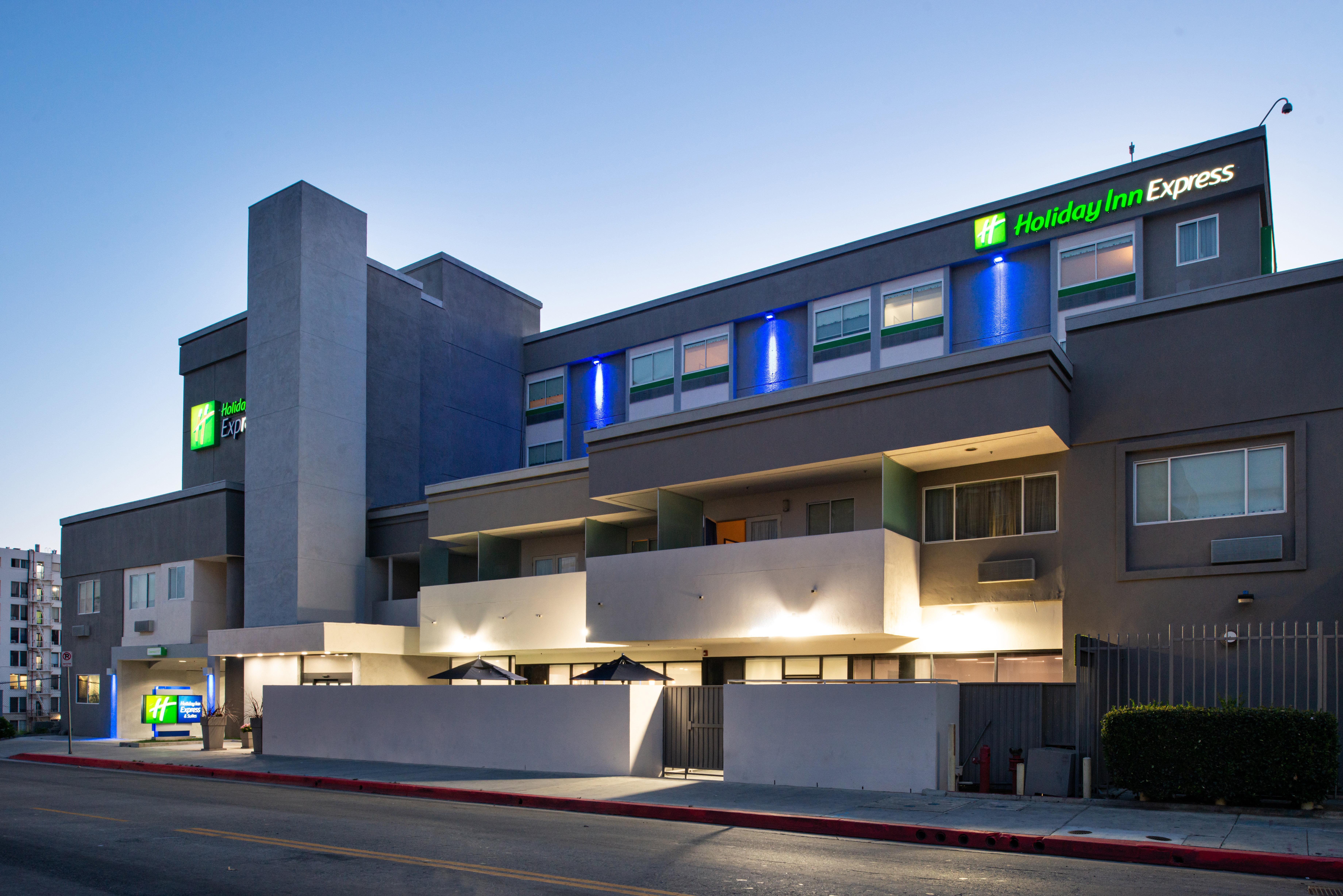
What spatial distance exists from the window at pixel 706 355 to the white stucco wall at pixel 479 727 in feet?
53.4

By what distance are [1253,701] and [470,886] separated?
1434 cm

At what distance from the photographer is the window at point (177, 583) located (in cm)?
3969

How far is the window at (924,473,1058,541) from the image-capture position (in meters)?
22.5

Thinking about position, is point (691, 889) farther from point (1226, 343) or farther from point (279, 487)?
point (279, 487)

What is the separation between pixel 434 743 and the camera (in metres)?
25.3

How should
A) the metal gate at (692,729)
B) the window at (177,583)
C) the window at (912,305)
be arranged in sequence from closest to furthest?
the metal gate at (692,729), the window at (912,305), the window at (177,583)

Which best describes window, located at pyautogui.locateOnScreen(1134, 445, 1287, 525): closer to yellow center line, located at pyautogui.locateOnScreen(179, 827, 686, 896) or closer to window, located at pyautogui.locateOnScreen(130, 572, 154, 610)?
yellow center line, located at pyautogui.locateOnScreen(179, 827, 686, 896)

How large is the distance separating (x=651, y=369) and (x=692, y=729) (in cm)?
2058

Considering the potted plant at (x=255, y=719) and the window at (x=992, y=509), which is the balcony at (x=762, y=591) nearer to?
the window at (x=992, y=509)

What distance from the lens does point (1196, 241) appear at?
1157 inches

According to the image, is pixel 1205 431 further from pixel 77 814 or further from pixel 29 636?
pixel 29 636

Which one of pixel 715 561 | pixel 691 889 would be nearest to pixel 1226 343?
pixel 715 561

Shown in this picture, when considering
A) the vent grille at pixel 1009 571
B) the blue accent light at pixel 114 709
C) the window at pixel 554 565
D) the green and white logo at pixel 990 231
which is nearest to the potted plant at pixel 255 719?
the blue accent light at pixel 114 709

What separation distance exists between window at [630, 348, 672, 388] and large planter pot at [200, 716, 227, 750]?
1827 cm
